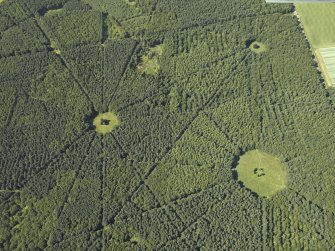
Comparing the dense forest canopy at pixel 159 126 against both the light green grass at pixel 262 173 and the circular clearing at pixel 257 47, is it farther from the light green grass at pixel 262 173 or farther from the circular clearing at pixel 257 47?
the light green grass at pixel 262 173

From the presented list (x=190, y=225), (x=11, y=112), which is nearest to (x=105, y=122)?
(x=11, y=112)

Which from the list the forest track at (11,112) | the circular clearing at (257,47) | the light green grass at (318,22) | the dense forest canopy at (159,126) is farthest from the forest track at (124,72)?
the light green grass at (318,22)

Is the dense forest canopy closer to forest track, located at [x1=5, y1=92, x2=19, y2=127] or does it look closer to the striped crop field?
forest track, located at [x1=5, y1=92, x2=19, y2=127]

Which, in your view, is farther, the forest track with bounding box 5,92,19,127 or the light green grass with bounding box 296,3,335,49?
Result: the light green grass with bounding box 296,3,335,49

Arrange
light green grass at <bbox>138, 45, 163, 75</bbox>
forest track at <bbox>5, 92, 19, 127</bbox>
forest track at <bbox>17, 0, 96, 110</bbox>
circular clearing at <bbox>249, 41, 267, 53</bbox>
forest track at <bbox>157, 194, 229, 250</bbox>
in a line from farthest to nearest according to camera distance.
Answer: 1. circular clearing at <bbox>249, 41, 267, 53</bbox>
2. light green grass at <bbox>138, 45, 163, 75</bbox>
3. forest track at <bbox>17, 0, 96, 110</bbox>
4. forest track at <bbox>5, 92, 19, 127</bbox>
5. forest track at <bbox>157, 194, 229, 250</bbox>

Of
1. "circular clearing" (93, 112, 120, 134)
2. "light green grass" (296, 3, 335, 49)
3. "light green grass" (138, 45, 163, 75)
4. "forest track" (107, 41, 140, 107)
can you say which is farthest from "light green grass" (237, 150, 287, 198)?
"light green grass" (296, 3, 335, 49)

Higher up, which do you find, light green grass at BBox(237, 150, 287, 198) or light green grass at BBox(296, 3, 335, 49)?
light green grass at BBox(296, 3, 335, 49)

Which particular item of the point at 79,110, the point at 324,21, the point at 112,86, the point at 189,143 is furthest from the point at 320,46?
the point at 79,110

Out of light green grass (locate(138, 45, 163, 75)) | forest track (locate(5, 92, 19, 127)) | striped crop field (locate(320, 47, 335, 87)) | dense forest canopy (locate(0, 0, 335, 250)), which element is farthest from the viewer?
striped crop field (locate(320, 47, 335, 87))
